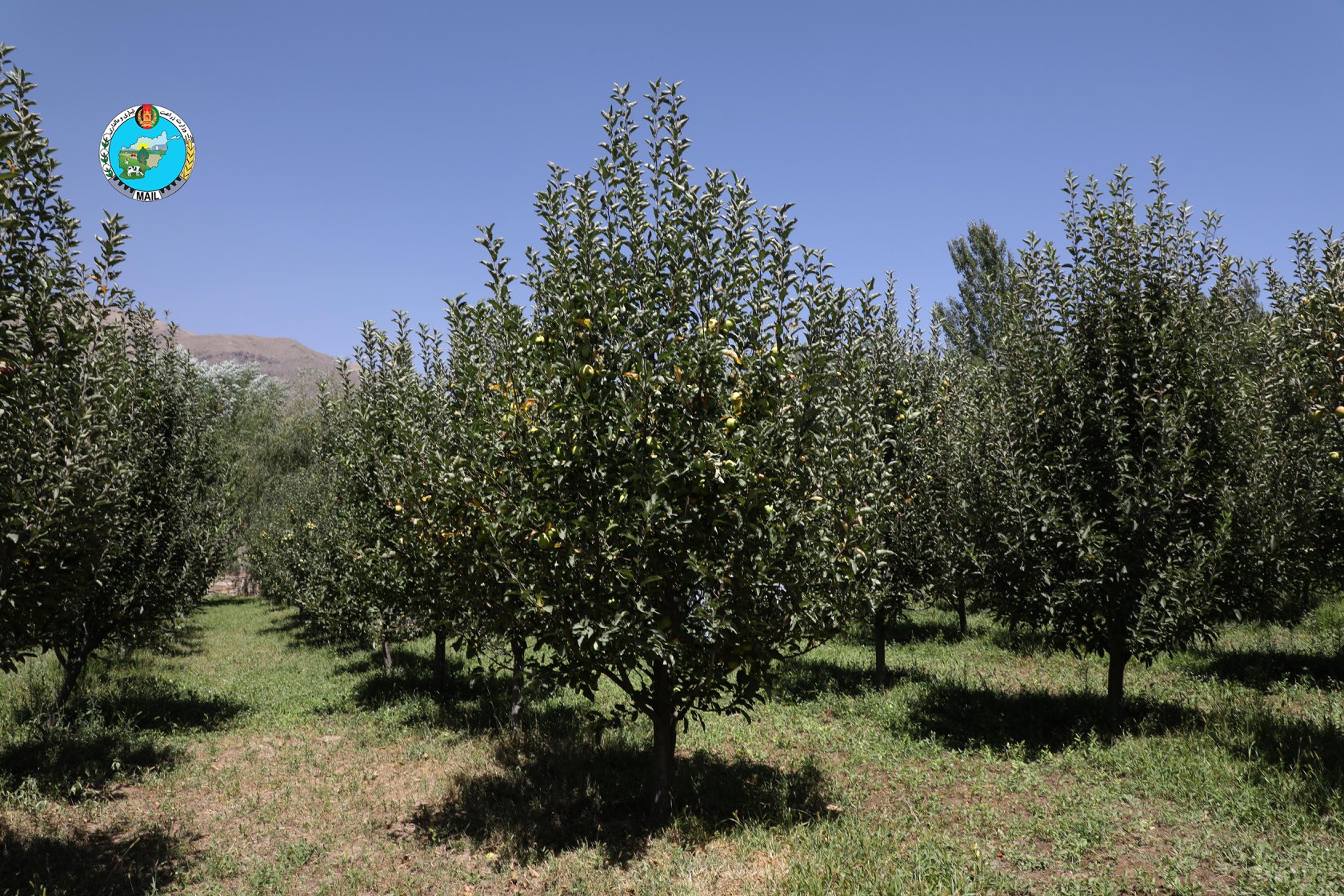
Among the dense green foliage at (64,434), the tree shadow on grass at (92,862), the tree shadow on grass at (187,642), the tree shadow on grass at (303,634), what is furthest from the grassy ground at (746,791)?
the tree shadow on grass at (187,642)

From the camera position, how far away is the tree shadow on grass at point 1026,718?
32.1 ft

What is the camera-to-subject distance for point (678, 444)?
6.67m

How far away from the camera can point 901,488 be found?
42.7 ft

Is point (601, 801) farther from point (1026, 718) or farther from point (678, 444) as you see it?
point (1026, 718)

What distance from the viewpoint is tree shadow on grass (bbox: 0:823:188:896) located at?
270 inches

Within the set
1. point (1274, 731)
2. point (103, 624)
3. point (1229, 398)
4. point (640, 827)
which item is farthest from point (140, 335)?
point (1274, 731)

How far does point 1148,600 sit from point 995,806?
321 cm

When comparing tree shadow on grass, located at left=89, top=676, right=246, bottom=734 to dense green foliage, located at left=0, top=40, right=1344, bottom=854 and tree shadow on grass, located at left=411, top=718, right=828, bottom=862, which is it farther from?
tree shadow on grass, located at left=411, top=718, right=828, bottom=862

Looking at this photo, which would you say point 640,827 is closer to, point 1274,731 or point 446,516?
point 446,516

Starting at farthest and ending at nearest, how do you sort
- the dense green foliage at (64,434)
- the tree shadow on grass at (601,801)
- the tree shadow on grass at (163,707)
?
the tree shadow on grass at (163,707)
the tree shadow on grass at (601,801)
the dense green foliage at (64,434)

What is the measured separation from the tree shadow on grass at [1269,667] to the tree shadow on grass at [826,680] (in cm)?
474

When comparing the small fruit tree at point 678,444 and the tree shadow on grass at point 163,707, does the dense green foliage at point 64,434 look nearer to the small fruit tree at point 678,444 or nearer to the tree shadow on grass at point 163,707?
the tree shadow on grass at point 163,707

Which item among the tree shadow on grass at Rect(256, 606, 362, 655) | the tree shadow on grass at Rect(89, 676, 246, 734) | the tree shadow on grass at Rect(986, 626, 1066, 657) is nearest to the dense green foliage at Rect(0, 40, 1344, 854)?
the tree shadow on grass at Rect(89, 676, 246, 734)

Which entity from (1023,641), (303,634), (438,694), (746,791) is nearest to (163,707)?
(438,694)
